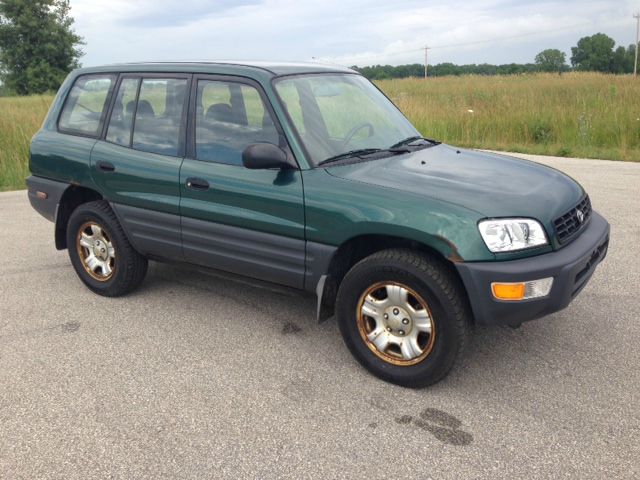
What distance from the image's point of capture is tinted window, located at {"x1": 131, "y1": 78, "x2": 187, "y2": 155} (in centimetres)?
416

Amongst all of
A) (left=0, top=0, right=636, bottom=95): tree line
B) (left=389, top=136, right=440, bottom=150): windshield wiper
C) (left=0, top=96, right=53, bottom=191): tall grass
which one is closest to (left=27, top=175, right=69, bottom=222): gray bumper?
(left=389, top=136, right=440, bottom=150): windshield wiper

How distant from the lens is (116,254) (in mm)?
4656

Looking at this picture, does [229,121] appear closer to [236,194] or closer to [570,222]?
[236,194]

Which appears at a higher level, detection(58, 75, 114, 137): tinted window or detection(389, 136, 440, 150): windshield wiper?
detection(58, 75, 114, 137): tinted window

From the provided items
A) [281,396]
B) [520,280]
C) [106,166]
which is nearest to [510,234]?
[520,280]

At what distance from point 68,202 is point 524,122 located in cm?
1132

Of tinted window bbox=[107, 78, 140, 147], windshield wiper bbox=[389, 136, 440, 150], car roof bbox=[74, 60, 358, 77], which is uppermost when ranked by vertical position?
car roof bbox=[74, 60, 358, 77]

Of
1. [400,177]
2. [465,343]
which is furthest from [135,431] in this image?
[400,177]

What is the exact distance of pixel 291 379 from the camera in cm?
347

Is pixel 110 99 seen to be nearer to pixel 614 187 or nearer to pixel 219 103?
pixel 219 103

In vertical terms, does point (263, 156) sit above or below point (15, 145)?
above

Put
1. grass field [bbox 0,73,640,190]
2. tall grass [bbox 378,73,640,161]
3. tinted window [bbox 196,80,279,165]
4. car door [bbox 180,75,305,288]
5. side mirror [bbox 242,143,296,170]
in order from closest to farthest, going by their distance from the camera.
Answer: side mirror [bbox 242,143,296,170]
car door [bbox 180,75,305,288]
tinted window [bbox 196,80,279,165]
grass field [bbox 0,73,640,190]
tall grass [bbox 378,73,640,161]

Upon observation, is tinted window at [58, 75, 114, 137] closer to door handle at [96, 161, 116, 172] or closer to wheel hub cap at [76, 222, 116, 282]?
door handle at [96, 161, 116, 172]

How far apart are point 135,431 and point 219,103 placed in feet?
6.99
